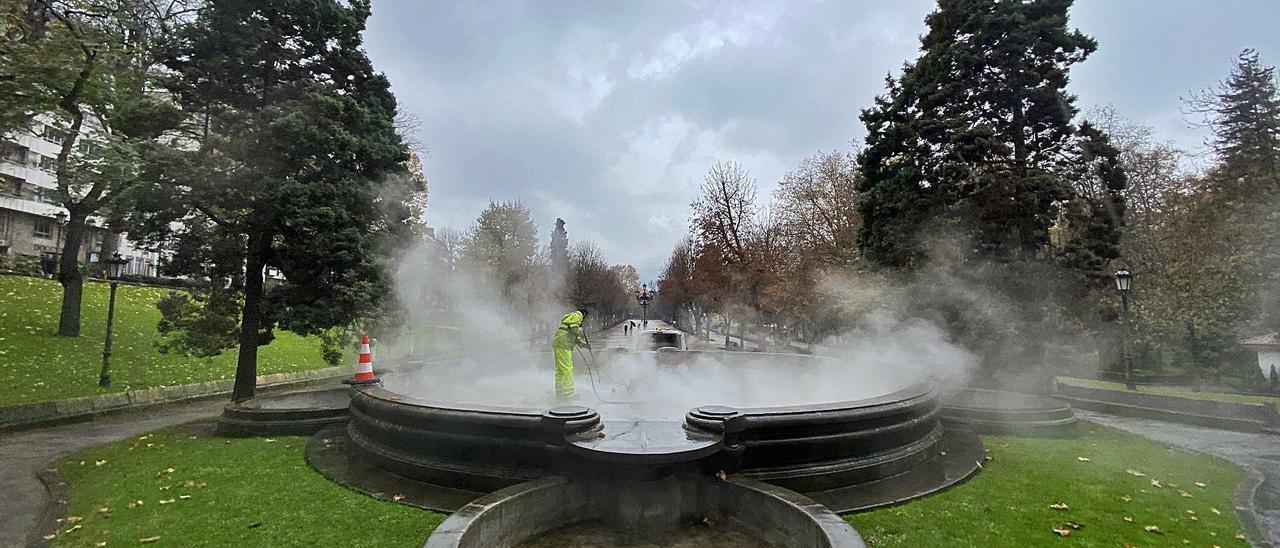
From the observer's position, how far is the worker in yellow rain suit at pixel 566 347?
27.9 ft

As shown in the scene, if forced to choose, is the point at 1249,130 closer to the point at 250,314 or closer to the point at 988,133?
the point at 988,133

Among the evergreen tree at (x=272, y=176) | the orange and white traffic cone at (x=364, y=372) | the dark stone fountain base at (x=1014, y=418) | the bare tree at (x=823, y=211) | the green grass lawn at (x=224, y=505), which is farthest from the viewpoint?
the bare tree at (x=823, y=211)

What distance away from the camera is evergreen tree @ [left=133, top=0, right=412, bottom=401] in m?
10.3

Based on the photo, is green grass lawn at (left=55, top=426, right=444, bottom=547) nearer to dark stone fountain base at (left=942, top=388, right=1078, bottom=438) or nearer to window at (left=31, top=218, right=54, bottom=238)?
dark stone fountain base at (left=942, top=388, right=1078, bottom=438)

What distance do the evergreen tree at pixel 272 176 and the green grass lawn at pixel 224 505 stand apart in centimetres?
351

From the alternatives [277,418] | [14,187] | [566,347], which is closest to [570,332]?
[566,347]

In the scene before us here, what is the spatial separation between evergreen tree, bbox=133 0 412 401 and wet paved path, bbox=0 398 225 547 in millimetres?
1943

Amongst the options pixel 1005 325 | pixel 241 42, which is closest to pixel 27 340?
pixel 241 42

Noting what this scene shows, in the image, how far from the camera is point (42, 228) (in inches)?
1703

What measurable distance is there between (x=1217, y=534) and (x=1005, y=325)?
1056cm

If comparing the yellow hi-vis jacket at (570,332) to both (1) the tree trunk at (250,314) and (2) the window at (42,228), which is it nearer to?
(1) the tree trunk at (250,314)

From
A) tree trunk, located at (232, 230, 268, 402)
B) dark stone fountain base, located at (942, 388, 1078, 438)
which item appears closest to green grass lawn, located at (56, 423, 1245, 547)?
dark stone fountain base, located at (942, 388, 1078, 438)

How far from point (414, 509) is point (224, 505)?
194 cm

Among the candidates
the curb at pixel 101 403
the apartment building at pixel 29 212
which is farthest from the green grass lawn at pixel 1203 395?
the apartment building at pixel 29 212
